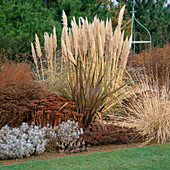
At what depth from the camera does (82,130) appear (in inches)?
206

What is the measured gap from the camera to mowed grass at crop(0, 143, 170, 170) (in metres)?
3.75

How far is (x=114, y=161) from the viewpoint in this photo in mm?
3988

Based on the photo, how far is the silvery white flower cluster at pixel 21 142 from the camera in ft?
14.0

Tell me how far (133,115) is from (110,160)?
2085 mm

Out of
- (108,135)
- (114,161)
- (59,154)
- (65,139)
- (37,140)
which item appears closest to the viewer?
(114,161)

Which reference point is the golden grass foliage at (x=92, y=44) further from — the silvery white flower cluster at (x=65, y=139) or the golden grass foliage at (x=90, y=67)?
the silvery white flower cluster at (x=65, y=139)

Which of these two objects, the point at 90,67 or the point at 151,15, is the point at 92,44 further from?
the point at 151,15

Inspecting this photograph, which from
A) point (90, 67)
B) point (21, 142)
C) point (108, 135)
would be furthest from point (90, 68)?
point (21, 142)

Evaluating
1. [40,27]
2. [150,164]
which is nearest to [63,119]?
[150,164]

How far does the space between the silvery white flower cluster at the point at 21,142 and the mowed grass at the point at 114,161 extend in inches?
15.8

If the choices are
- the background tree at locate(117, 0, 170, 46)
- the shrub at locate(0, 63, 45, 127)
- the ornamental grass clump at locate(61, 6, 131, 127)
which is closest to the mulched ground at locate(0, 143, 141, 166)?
the ornamental grass clump at locate(61, 6, 131, 127)

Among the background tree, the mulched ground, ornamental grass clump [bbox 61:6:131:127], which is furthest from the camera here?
the background tree

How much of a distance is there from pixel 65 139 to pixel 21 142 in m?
0.86

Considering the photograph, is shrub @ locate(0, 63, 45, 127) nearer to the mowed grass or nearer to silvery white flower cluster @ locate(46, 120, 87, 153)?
silvery white flower cluster @ locate(46, 120, 87, 153)
